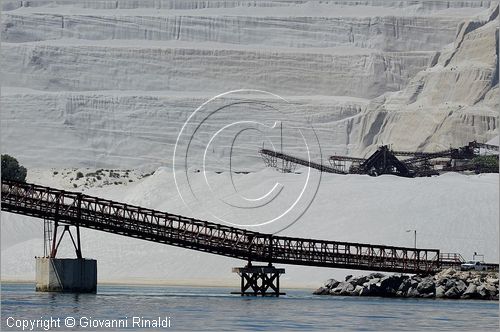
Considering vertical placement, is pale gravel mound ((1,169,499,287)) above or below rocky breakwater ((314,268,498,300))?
above

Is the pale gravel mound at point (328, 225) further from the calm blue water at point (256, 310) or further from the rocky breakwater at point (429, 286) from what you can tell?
the calm blue water at point (256, 310)

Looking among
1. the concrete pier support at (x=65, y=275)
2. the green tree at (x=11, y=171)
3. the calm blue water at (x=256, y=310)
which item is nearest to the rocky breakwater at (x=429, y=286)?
the calm blue water at (x=256, y=310)

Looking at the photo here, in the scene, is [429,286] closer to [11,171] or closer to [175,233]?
[175,233]

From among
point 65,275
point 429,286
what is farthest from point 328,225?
point 65,275

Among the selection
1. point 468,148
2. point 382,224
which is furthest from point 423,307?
point 468,148

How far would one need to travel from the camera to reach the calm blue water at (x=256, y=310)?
241ft

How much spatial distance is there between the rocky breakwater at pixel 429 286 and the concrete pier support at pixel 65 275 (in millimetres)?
17195

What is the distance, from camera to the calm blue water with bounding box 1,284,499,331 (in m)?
73.5

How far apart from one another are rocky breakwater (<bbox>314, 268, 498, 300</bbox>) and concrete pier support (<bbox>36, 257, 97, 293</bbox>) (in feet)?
56.4

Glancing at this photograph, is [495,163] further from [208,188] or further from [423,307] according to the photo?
[423,307]

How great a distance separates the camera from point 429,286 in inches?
4087

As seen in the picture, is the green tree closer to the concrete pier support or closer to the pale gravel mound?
the pale gravel mound

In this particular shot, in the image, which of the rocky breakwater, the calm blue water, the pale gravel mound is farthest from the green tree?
the rocky breakwater

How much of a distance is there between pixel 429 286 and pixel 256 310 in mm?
22263
